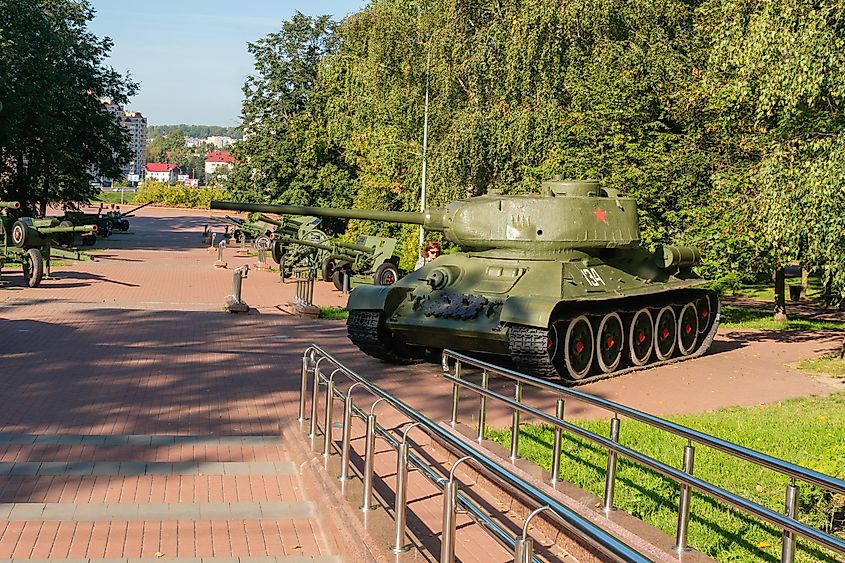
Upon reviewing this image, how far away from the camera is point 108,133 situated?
44.6m

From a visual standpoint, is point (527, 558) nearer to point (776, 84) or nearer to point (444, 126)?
point (776, 84)

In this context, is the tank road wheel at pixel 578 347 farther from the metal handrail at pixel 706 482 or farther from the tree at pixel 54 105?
the tree at pixel 54 105

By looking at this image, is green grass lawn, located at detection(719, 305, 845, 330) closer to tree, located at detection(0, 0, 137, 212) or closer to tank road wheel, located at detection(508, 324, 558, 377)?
tank road wheel, located at detection(508, 324, 558, 377)

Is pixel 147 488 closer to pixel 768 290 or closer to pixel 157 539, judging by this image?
pixel 157 539

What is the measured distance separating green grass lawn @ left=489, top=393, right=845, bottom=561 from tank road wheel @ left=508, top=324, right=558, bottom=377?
1617 mm

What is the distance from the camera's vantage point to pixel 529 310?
12398 mm

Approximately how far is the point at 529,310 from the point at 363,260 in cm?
1556

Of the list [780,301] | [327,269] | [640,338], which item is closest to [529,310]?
[640,338]

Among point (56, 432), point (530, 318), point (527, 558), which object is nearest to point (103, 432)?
point (56, 432)

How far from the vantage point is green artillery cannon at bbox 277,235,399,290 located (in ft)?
86.4

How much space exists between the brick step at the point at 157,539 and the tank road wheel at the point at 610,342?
7.77 metres

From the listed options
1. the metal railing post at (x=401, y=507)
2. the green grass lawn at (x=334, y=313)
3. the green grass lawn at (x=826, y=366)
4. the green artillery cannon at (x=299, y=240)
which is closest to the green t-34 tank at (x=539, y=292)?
the green grass lawn at (x=826, y=366)

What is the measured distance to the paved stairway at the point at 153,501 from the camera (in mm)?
6426

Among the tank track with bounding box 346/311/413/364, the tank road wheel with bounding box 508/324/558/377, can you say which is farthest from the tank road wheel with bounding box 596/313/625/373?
the tank track with bounding box 346/311/413/364
